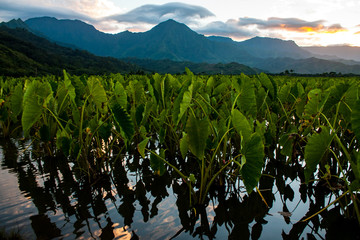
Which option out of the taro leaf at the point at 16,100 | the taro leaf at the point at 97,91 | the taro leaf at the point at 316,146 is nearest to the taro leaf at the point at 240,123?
the taro leaf at the point at 316,146

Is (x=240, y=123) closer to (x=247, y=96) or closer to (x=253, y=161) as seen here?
(x=253, y=161)

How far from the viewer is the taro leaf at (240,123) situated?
171 cm

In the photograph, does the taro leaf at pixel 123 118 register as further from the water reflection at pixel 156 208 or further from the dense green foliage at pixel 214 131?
the water reflection at pixel 156 208

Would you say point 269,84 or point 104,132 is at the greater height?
point 269,84

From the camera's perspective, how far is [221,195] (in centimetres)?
217

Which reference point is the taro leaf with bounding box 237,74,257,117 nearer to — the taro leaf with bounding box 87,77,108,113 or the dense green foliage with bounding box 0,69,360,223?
the dense green foliage with bounding box 0,69,360,223

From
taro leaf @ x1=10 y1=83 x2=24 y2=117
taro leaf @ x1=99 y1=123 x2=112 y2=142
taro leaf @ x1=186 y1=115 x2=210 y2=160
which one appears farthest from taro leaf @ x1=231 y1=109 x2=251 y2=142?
taro leaf @ x1=10 y1=83 x2=24 y2=117

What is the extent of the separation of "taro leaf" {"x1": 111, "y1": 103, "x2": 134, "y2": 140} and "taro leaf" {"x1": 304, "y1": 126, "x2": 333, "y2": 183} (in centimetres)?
115

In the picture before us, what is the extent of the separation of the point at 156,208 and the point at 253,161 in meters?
0.95

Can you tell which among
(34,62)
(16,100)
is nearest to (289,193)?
(16,100)

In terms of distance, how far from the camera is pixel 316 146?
1.51 m

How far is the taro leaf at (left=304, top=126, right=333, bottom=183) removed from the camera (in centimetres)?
148

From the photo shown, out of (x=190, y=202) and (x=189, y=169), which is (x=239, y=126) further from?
(x=189, y=169)

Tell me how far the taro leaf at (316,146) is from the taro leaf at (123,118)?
3.78ft
